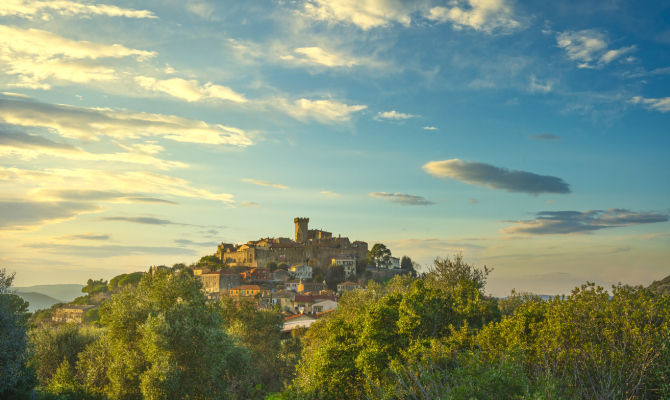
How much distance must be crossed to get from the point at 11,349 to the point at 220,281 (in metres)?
122

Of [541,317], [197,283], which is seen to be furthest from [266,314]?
[541,317]

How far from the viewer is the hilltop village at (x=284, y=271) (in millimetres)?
127938

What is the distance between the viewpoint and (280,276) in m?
152

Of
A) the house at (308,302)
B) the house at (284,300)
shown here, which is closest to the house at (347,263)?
the house at (284,300)

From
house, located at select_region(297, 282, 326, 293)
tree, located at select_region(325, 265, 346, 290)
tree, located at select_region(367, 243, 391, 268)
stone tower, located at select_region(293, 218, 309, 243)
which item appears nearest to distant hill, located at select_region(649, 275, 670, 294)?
house, located at select_region(297, 282, 326, 293)

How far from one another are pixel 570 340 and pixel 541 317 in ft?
15.0

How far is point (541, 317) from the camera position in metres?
24.1

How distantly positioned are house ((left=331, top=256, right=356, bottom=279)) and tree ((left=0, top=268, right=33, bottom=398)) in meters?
133

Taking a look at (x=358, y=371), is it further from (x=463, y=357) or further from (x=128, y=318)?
(x=128, y=318)

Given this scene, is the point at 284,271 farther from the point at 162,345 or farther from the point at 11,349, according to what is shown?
the point at 11,349

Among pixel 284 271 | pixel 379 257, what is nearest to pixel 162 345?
pixel 284 271

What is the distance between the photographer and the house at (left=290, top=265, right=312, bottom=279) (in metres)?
156

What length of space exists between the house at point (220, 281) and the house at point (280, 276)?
11.0 metres

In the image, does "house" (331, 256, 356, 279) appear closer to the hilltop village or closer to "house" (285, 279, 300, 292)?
the hilltop village
